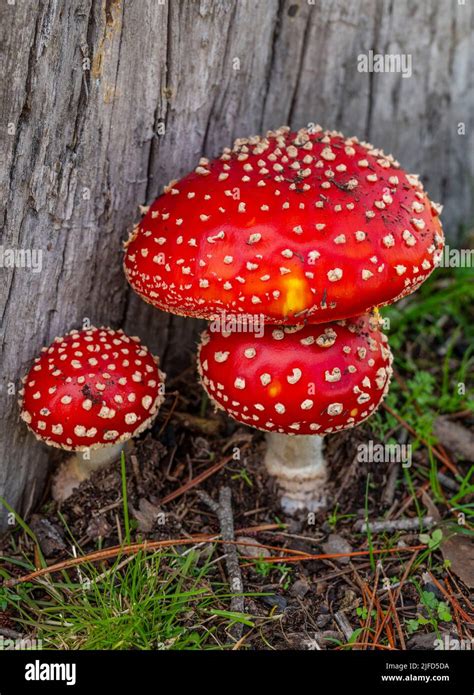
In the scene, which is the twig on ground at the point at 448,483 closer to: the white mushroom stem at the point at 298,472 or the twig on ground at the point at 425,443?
the twig on ground at the point at 425,443

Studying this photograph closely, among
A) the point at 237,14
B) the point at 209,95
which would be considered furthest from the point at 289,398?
the point at 237,14

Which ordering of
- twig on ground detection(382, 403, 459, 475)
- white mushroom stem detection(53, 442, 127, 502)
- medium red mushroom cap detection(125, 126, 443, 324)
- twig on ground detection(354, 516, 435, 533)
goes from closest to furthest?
1. medium red mushroom cap detection(125, 126, 443, 324)
2. twig on ground detection(354, 516, 435, 533)
3. white mushroom stem detection(53, 442, 127, 502)
4. twig on ground detection(382, 403, 459, 475)

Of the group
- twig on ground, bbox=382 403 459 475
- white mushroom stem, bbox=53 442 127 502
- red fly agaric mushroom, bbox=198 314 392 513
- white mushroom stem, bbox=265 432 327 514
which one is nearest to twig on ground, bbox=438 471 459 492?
twig on ground, bbox=382 403 459 475

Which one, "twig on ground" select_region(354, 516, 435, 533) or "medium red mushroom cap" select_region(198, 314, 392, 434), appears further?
"twig on ground" select_region(354, 516, 435, 533)

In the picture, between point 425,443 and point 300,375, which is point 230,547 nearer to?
point 300,375

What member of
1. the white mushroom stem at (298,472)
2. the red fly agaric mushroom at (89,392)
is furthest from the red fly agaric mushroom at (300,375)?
the white mushroom stem at (298,472)

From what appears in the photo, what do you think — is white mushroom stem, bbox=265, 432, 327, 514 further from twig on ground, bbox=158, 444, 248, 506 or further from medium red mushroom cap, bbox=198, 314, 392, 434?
medium red mushroom cap, bbox=198, 314, 392, 434

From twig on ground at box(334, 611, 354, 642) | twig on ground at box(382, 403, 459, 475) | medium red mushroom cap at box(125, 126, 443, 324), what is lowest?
twig on ground at box(334, 611, 354, 642)
